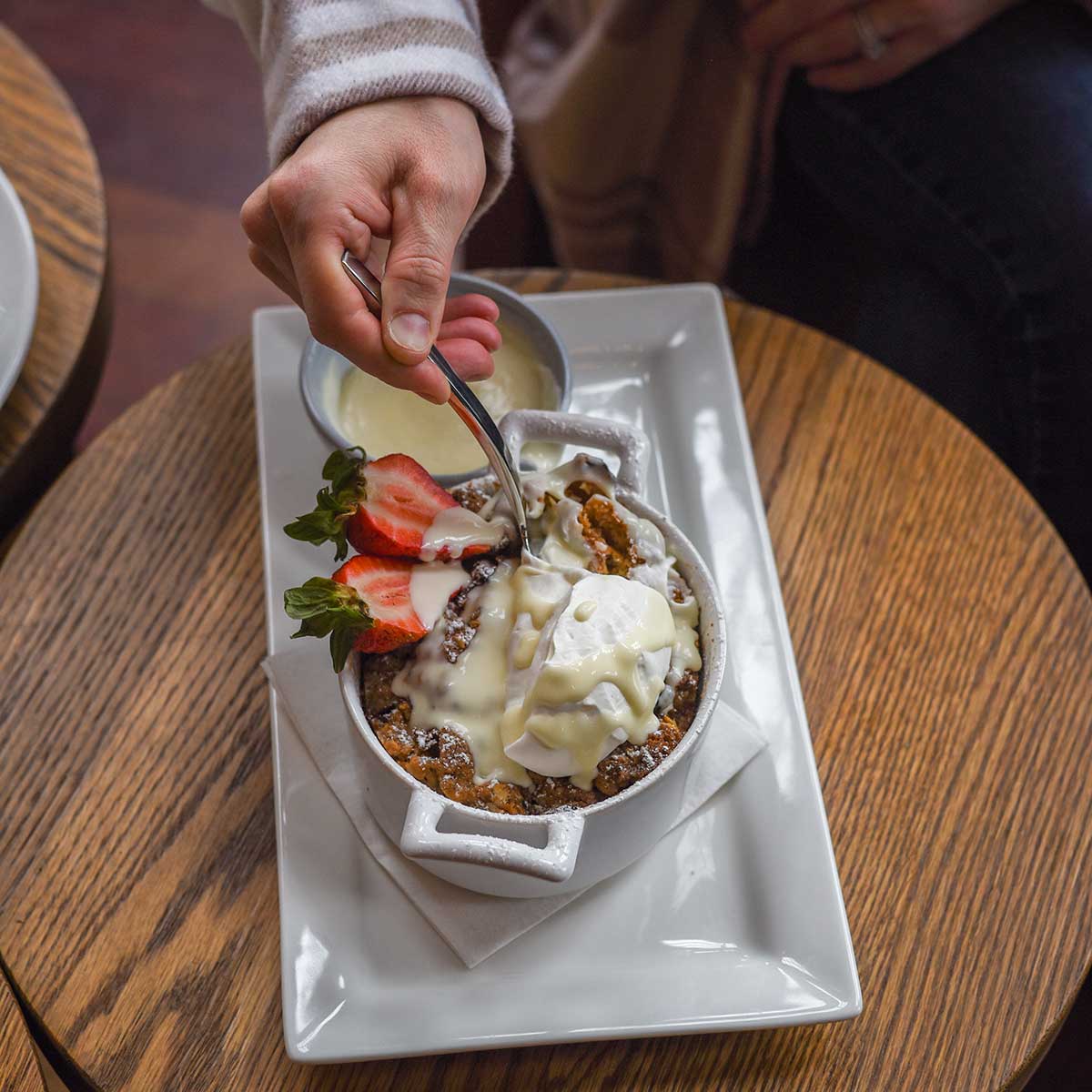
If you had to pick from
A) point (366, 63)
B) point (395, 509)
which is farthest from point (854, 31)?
point (395, 509)

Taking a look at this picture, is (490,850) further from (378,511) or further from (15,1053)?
(15,1053)

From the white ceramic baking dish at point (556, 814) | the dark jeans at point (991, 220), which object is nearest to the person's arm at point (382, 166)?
the white ceramic baking dish at point (556, 814)

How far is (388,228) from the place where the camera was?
2.76 feet

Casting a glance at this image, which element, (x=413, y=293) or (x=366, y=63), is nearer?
(x=413, y=293)

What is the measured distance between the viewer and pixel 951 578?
0.97 metres

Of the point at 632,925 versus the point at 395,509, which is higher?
the point at 395,509

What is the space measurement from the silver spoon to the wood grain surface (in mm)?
462

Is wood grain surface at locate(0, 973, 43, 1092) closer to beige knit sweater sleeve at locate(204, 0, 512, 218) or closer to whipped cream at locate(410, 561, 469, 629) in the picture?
whipped cream at locate(410, 561, 469, 629)

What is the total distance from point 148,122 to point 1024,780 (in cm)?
205

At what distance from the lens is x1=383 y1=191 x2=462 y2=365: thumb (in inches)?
30.6

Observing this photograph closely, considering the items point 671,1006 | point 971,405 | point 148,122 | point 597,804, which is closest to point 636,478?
point 597,804

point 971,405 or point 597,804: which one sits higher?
point 597,804

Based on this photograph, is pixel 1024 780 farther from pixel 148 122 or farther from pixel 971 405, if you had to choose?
pixel 148 122

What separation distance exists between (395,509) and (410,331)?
12 cm
